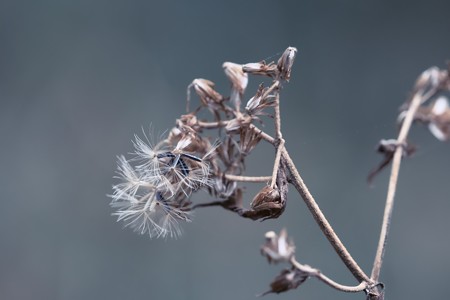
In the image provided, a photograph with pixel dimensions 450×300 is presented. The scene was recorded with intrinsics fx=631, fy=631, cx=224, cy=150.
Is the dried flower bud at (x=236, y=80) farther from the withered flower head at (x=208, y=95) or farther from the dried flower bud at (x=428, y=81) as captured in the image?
the dried flower bud at (x=428, y=81)

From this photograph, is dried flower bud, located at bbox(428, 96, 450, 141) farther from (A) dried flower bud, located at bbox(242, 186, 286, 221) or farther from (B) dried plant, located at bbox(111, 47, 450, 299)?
(A) dried flower bud, located at bbox(242, 186, 286, 221)

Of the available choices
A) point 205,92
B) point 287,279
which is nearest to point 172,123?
point 205,92

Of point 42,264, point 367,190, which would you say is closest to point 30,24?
point 42,264

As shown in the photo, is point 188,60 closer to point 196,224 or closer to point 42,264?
point 196,224

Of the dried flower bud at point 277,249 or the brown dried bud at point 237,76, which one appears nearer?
the dried flower bud at point 277,249

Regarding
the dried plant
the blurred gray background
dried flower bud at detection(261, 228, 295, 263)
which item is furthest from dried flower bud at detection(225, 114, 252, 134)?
the blurred gray background

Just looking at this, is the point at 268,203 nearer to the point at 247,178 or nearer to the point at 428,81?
the point at 247,178

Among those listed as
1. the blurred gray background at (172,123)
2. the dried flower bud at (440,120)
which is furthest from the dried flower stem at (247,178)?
the blurred gray background at (172,123)
